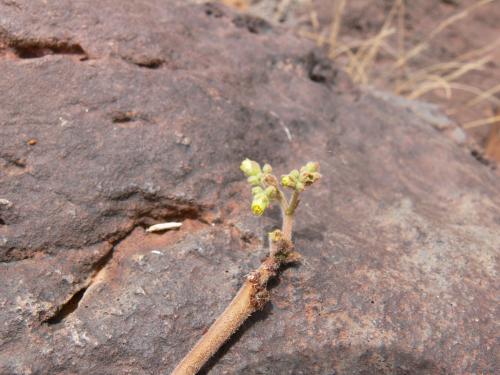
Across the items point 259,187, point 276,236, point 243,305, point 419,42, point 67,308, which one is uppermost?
point 259,187

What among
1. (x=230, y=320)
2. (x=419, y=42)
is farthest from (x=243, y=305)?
(x=419, y=42)

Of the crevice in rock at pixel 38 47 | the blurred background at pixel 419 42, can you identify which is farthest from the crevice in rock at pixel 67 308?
the blurred background at pixel 419 42

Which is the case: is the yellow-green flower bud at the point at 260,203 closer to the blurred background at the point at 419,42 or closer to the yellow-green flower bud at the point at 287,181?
the yellow-green flower bud at the point at 287,181

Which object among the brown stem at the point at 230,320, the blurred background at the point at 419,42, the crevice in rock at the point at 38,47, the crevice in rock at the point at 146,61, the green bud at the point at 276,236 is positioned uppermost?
the crevice in rock at the point at 38,47

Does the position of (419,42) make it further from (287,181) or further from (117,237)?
(117,237)

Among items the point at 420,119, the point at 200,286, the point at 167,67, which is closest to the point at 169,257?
the point at 200,286

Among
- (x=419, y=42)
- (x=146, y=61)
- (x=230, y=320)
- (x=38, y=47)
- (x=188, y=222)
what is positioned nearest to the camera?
(x=230, y=320)

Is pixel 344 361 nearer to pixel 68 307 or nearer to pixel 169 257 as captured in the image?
pixel 169 257
